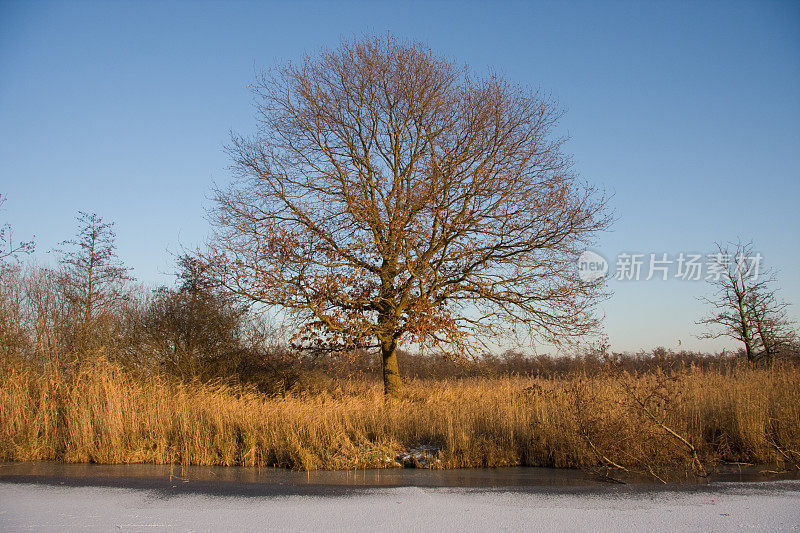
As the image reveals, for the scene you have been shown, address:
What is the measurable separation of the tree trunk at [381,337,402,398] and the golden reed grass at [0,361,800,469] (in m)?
4.36

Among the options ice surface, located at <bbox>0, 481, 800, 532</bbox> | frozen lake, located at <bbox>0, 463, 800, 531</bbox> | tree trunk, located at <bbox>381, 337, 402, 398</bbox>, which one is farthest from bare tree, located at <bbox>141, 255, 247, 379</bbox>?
ice surface, located at <bbox>0, 481, 800, 532</bbox>

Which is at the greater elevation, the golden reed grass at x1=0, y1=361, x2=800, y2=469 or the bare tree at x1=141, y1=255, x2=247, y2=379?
the bare tree at x1=141, y1=255, x2=247, y2=379

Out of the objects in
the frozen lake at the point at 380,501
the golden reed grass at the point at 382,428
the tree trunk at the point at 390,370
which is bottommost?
the frozen lake at the point at 380,501

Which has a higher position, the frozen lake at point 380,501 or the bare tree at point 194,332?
the bare tree at point 194,332

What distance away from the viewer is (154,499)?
7145 millimetres

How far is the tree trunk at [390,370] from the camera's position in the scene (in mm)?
16438

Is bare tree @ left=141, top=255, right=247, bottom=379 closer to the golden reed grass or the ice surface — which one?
the golden reed grass

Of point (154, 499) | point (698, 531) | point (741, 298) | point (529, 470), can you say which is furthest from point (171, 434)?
point (741, 298)

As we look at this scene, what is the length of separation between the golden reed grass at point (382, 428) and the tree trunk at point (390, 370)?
14.3ft

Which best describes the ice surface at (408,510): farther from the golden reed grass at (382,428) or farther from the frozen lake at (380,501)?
the golden reed grass at (382,428)

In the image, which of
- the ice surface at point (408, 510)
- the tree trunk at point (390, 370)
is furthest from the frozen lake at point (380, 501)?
the tree trunk at point (390, 370)

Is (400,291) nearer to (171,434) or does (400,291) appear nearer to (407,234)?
(407,234)

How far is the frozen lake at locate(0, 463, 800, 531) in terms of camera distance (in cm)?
604

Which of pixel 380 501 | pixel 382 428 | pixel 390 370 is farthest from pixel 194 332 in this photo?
pixel 380 501
